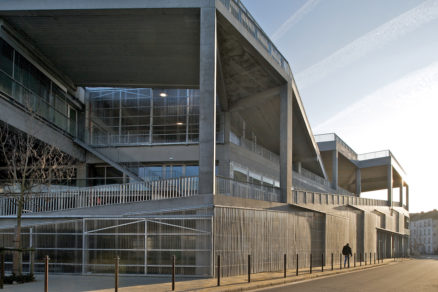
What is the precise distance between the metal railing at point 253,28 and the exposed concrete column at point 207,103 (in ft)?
6.61

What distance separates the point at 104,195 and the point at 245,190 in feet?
22.3

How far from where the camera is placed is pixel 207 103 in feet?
66.3

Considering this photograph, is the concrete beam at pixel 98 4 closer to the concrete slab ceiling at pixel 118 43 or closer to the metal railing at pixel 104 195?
the concrete slab ceiling at pixel 118 43

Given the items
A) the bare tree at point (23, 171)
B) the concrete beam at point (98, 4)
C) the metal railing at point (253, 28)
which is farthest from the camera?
the metal railing at point (253, 28)

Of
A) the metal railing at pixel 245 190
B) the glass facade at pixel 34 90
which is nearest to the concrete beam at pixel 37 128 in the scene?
the glass facade at pixel 34 90

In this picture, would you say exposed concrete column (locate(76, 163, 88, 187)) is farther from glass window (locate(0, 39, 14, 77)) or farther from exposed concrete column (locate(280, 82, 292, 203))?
exposed concrete column (locate(280, 82, 292, 203))

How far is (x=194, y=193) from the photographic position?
20.2 metres

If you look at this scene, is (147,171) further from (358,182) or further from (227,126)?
(358,182)

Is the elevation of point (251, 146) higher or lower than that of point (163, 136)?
lower

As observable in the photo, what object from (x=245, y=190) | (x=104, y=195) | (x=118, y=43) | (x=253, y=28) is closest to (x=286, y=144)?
(x=245, y=190)

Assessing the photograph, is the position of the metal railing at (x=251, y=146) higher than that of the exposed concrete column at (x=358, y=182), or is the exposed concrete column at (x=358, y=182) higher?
the metal railing at (x=251, y=146)

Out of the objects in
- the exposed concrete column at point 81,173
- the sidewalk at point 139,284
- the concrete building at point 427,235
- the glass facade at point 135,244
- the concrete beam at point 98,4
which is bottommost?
the concrete building at point 427,235

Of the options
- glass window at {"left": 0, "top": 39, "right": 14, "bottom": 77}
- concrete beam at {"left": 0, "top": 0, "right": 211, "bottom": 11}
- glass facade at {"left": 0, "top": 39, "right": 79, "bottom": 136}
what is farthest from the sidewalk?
glass window at {"left": 0, "top": 39, "right": 14, "bottom": 77}

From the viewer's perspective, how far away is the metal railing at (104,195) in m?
20.3
